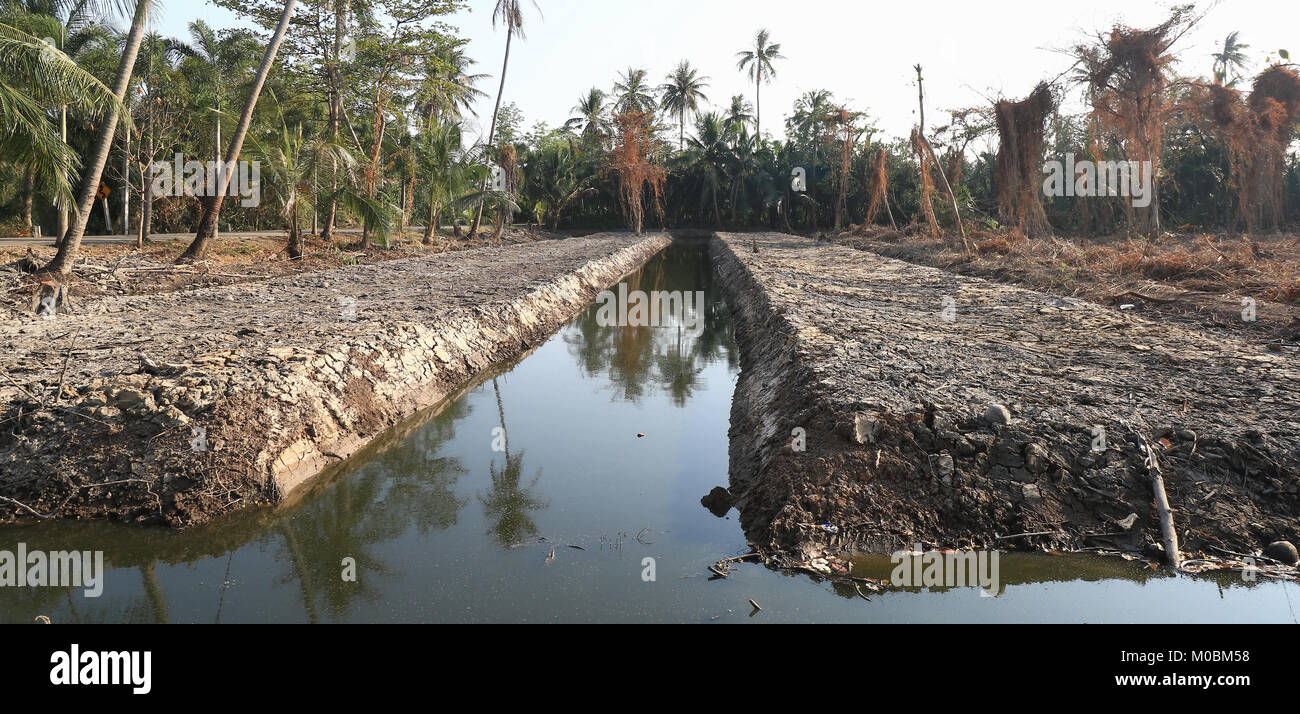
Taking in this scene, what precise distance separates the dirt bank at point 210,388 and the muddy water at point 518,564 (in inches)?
9.5

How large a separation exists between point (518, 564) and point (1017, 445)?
3031mm

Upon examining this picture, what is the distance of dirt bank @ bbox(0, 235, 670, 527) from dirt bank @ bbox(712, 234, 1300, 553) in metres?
3.28

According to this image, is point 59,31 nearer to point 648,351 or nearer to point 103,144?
point 103,144

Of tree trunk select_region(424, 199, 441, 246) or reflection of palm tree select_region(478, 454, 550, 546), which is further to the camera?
tree trunk select_region(424, 199, 441, 246)

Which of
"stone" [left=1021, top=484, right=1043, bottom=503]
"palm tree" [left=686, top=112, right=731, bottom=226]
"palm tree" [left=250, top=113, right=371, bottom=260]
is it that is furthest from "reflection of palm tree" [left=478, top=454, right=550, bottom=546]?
"palm tree" [left=686, top=112, right=731, bottom=226]

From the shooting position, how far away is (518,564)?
4059 millimetres

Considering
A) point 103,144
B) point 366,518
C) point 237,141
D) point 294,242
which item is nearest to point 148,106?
point 294,242

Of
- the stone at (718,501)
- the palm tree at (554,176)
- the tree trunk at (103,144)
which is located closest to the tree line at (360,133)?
the tree trunk at (103,144)

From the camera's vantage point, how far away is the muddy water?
11.6 ft

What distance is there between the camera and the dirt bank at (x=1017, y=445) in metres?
4.01

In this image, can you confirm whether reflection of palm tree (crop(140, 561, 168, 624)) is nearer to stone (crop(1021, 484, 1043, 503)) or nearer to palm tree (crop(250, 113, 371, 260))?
stone (crop(1021, 484, 1043, 503))

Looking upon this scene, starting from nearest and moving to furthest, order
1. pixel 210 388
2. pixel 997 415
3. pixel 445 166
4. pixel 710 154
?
pixel 997 415
pixel 210 388
pixel 445 166
pixel 710 154

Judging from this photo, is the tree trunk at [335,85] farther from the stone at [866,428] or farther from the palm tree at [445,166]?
the stone at [866,428]

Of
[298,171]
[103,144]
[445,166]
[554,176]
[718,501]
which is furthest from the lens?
[554,176]
